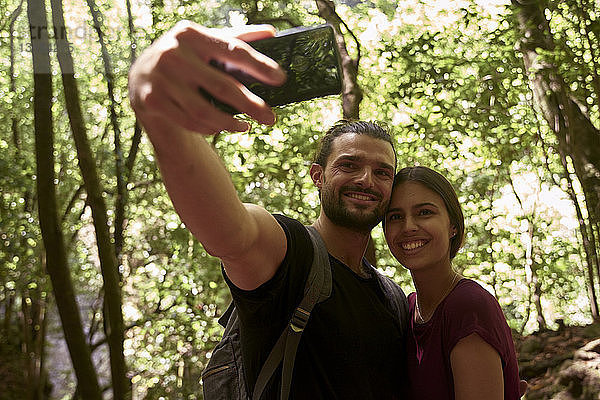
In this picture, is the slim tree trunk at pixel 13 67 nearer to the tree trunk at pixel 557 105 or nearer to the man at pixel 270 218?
the tree trunk at pixel 557 105

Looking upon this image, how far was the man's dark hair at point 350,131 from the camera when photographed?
56.0 inches

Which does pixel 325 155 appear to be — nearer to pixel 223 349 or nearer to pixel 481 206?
pixel 223 349

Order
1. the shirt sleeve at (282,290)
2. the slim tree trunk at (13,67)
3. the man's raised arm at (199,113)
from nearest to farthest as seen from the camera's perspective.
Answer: the man's raised arm at (199,113)
the shirt sleeve at (282,290)
the slim tree trunk at (13,67)

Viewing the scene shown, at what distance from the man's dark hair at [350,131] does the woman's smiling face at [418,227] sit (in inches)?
5.2

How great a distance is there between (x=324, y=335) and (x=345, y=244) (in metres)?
0.27

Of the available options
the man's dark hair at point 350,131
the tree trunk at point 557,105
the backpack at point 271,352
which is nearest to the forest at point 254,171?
the tree trunk at point 557,105

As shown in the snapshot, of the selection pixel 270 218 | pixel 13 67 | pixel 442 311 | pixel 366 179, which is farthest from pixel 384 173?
pixel 13 67

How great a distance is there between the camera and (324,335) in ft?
3.78

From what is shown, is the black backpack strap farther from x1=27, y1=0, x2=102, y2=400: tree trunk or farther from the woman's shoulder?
x1=27, y1=0, x2=102, y2=400: tree trunk

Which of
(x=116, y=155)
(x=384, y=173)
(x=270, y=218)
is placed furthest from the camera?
(x=116, y=155)

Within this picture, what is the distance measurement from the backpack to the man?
0.07 ft

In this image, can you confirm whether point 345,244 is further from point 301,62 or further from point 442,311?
point 301,62

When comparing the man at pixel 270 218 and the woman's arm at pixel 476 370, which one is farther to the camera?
the woman's arm at pixel 476 370

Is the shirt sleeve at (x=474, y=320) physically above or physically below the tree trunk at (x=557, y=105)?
below
